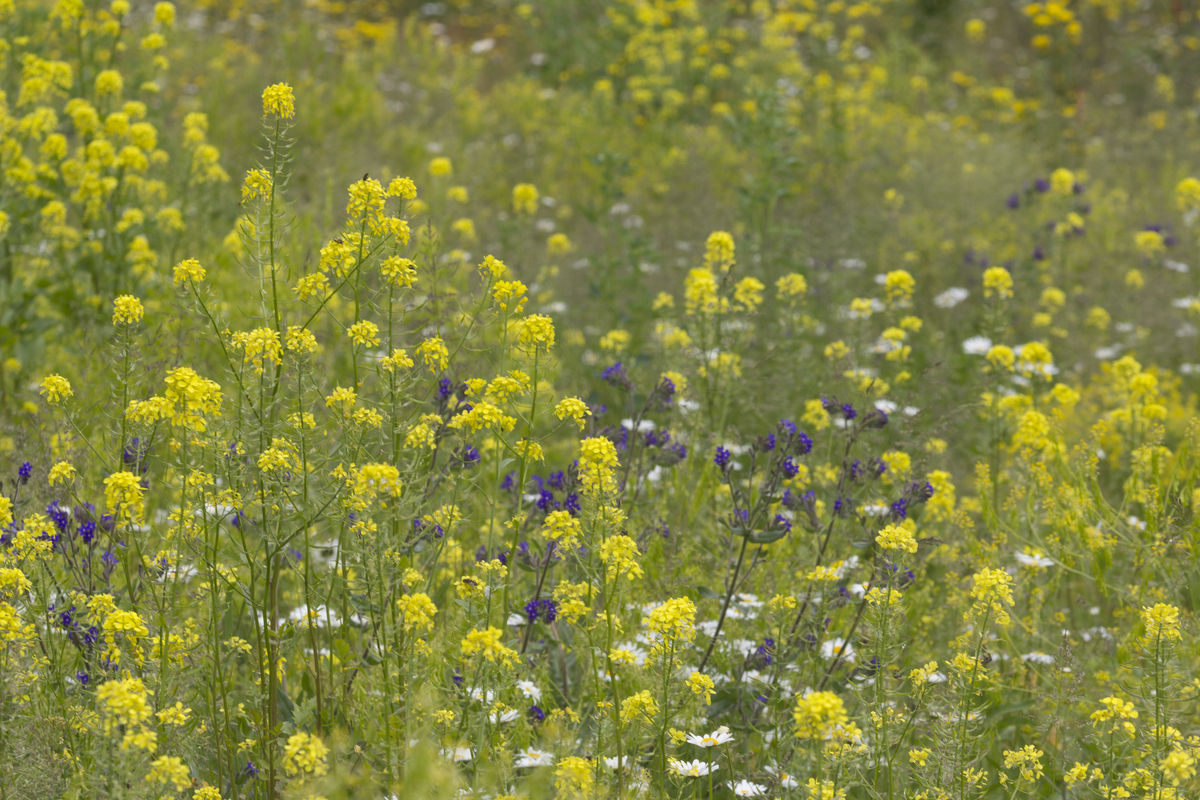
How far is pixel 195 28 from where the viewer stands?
988 cm

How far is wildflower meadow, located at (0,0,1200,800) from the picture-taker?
2.06m

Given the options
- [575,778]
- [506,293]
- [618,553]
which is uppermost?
[506,293]

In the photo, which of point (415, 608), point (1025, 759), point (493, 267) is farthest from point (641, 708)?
point (493, 267)

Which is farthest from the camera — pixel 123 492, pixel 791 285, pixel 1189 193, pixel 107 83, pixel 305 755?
pixel 1189 193

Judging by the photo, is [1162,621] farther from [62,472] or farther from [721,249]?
[62,472]

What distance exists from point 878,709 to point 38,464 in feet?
7.21

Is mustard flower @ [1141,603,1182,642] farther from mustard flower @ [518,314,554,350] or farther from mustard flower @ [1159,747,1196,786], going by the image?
mustard flower @ [518,314,554,350]

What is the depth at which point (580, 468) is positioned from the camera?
2.04 metres

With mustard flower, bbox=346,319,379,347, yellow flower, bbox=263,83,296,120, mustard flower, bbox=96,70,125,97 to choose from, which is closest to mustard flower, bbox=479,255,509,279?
mustard flower, bbox=346,319,379,347

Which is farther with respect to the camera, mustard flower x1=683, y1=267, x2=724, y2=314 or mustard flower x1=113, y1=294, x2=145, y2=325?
mustard flower x1=683, y1=267, x2=724, y2=314

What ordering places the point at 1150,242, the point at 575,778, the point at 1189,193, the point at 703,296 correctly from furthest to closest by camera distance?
the point at 1189,193
the point at 1150,242
the point at 703,296
the point at 575,778

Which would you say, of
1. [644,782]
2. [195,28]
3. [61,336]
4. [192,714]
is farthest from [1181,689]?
[195,28]

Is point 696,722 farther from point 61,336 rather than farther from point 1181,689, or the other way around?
point 61,336

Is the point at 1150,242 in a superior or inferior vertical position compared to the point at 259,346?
inferior
